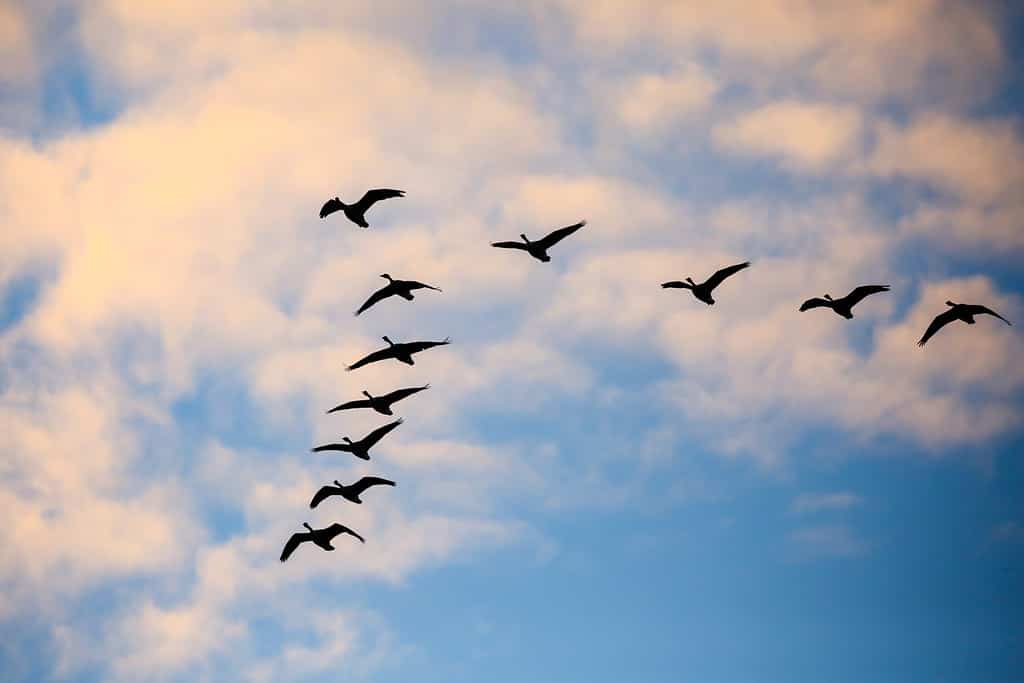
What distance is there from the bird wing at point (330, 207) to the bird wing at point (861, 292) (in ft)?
82.7

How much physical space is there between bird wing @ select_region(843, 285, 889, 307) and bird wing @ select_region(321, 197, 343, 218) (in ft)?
82.7

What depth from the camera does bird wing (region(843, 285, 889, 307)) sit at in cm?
6475

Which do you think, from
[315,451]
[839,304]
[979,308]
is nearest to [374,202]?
[315,451]

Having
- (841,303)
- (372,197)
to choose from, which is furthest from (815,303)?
(372,197)

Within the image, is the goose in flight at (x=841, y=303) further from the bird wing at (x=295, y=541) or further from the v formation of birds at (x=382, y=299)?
the bird wing at (x=295, y=541)

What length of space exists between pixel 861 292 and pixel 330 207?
85.0 ft

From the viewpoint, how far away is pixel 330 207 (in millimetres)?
69125

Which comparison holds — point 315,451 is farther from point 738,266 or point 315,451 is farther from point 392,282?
point 738,266

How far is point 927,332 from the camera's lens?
66125 millimetres

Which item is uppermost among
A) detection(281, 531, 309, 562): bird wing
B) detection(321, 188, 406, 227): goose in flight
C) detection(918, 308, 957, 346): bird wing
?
detection(321, 188, 406, 227): goose in flight

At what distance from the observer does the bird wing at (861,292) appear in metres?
64.8

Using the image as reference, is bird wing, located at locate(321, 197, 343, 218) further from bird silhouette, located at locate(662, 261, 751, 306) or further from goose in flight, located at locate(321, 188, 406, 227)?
bird silhouette, located at locate(662, 261, 751, 306)

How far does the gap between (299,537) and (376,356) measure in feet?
32.9

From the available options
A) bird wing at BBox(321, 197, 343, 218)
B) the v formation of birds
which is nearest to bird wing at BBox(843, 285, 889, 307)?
the v formation of birds
